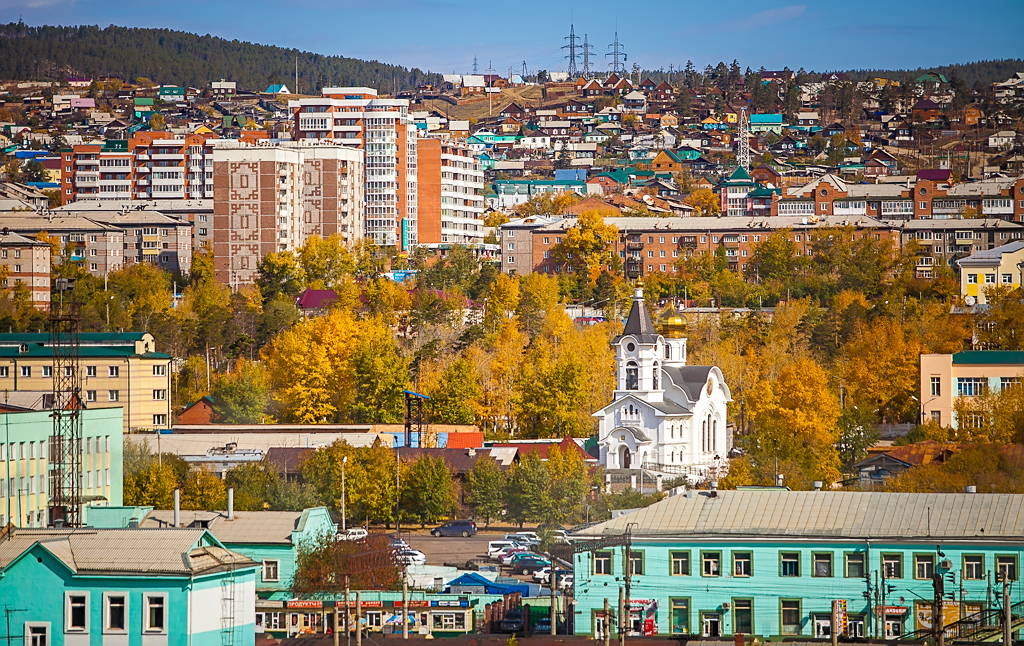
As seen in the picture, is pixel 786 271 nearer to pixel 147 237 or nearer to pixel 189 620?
pixel 147 237

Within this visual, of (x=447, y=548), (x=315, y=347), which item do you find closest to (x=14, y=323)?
(x=315, y=347)

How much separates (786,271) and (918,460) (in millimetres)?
47125

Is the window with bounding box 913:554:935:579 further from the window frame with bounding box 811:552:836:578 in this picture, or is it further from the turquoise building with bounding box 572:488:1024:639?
the window frame with bounding box 811:552:836:578

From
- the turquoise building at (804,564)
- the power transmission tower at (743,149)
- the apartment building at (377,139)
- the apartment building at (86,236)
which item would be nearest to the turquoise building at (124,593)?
the turquoise building at (804,564)

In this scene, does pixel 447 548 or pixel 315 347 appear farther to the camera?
pixel 315 347

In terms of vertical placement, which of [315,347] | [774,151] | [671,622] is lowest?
[671,622]

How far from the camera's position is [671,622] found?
147 ft

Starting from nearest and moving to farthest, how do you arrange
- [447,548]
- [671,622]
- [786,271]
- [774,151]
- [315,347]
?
[671,622]
[447,548]
[315,347]
[786,271]
[774,151]

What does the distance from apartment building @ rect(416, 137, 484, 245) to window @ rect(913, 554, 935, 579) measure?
9691 centimetres

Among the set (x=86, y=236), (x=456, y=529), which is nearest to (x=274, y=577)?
(x=456, y=529)

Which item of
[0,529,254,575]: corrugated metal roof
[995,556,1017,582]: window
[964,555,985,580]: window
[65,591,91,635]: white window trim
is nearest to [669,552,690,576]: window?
[964,555,985,580]: window

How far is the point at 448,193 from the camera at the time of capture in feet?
463

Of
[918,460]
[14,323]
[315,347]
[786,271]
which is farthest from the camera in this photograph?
[786,271]

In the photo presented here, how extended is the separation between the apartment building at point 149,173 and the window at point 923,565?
401ft
